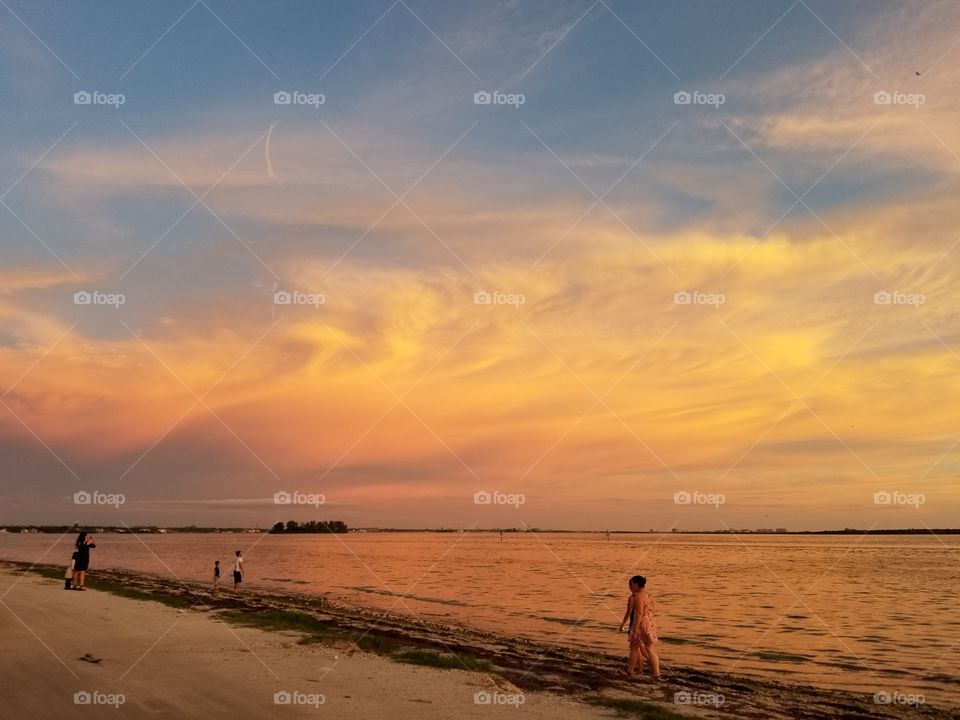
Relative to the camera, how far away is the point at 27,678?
1365cm

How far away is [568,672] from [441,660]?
10.0ft

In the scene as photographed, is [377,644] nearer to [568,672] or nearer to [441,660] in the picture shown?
[441,660]

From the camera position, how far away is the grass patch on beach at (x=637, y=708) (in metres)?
13.7

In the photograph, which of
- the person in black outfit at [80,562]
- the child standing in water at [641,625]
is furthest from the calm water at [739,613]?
the person in black outfit at [80,562]

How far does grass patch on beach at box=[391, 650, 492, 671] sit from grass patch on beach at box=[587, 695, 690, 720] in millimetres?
3904

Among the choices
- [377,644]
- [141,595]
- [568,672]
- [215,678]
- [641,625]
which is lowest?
[568,672]

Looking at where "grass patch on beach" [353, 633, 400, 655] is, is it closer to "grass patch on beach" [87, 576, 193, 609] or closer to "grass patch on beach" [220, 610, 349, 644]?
"grass patch on beach" [220, 610, 349, 644]

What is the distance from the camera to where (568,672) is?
18844mm

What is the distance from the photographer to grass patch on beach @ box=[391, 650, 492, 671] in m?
18.1

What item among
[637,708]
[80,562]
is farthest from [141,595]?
[637,708]

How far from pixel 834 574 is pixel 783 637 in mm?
46857

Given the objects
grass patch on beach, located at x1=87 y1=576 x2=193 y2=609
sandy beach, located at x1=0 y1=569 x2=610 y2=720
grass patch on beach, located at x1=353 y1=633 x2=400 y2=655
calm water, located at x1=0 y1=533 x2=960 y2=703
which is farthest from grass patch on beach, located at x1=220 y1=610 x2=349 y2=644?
calm water, located at x1=0 y1=533 x2=960 y2=703

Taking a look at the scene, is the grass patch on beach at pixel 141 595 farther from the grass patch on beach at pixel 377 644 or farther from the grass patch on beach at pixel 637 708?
the grass patch on beach at pixel 637 708

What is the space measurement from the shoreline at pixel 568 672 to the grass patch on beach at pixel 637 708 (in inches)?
1.1
